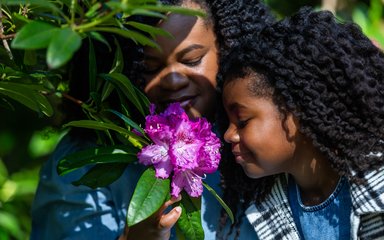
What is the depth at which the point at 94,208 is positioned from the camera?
196 centimetres

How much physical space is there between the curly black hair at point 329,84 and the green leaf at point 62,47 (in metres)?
0.66

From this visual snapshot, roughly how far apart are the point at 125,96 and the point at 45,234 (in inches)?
22.4

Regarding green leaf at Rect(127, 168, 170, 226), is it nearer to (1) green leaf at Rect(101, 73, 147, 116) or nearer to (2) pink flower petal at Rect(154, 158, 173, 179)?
Result: (2) pink flower petal at Rect(154, 158, 173, 179)

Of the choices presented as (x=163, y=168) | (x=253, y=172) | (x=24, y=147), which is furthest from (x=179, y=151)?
(x=24, y=147)

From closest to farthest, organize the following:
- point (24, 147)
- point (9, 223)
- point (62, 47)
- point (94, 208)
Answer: point (62, 47), point (94, 208), point (9, 223), point (24, 147)

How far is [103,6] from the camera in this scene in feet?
4.00

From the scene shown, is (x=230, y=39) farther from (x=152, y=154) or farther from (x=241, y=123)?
(x=152, y=154)

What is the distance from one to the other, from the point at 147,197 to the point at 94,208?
528mm

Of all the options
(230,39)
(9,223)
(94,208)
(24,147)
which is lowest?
(24,147)

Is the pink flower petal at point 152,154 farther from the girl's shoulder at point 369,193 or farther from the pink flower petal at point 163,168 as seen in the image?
the girl's shoulder at point 369,193

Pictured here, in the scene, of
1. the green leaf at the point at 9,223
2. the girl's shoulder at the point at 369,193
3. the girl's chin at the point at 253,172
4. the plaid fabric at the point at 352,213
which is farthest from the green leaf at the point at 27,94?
the green leaf at the point at 9,223

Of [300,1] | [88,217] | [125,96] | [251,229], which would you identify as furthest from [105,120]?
[300,1]

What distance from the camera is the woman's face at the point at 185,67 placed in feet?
5.91

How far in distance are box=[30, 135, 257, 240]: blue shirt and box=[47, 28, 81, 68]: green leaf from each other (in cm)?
88
